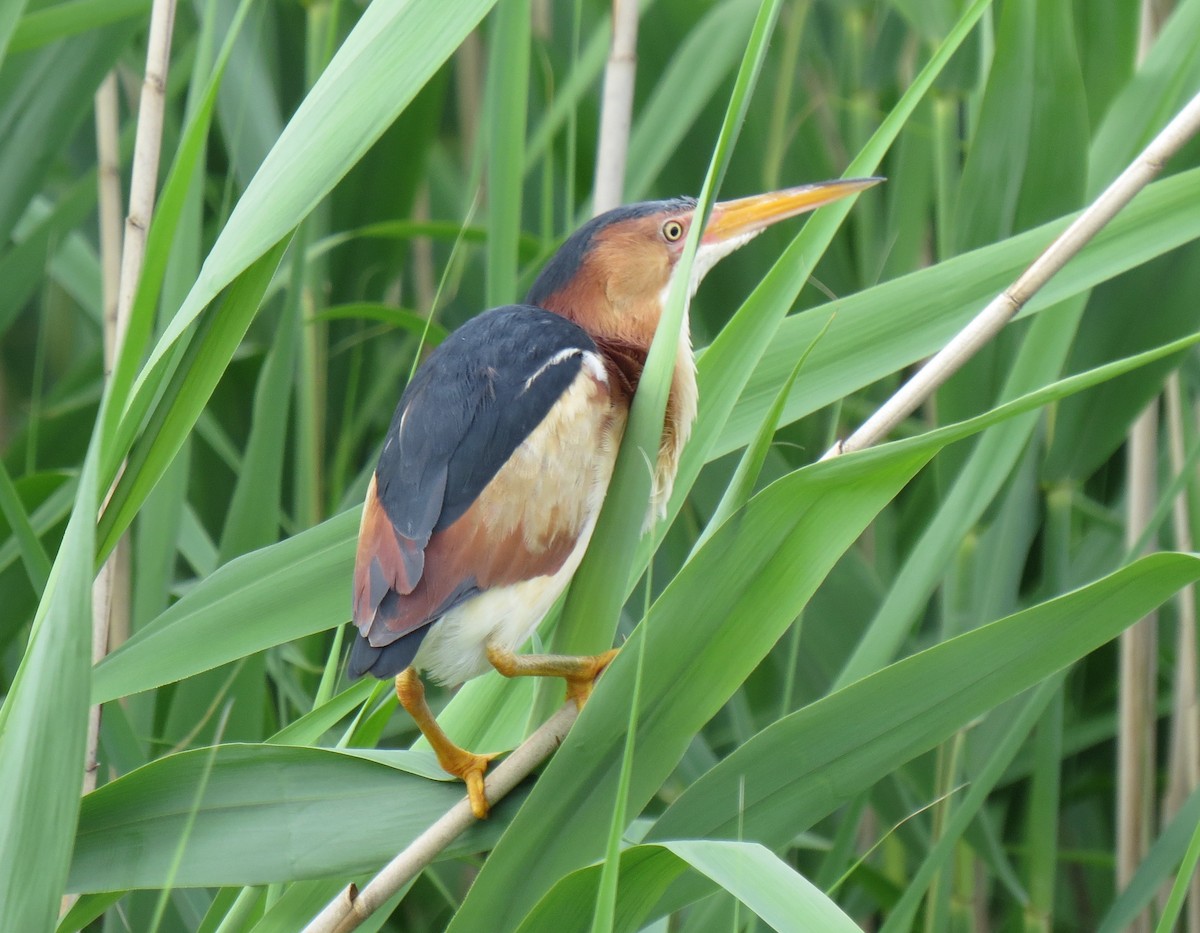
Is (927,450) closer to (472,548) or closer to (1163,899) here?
(472,548)

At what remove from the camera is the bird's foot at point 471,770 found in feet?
2.82

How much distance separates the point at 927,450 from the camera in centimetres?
77

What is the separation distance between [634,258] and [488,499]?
1.26 feet

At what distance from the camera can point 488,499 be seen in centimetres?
101

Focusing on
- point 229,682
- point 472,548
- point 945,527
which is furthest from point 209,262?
point 945,527

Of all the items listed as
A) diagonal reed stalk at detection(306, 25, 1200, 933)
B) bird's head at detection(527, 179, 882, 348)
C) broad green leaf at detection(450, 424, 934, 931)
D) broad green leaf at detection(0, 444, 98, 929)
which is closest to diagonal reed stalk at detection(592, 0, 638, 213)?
bird's head at detection(527, 179, 882, 348)

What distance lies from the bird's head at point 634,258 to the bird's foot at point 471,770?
1.65 feet

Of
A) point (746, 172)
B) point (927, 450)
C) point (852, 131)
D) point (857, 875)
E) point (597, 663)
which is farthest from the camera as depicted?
point (852, 131)

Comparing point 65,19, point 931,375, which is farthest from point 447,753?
point 65,19

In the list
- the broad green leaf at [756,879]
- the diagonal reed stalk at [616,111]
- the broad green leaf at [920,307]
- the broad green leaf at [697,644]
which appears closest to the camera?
the broad green leaf at [756,879]

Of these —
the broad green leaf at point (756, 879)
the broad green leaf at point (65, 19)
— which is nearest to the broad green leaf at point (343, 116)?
the broad green leaf at point (756, 879)

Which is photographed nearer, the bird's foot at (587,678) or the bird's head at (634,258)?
the bird's foot at (587,678)

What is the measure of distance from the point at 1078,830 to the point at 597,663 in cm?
138

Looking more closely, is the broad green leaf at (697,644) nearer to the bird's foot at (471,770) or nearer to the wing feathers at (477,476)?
the bird's foot at (471,770)
